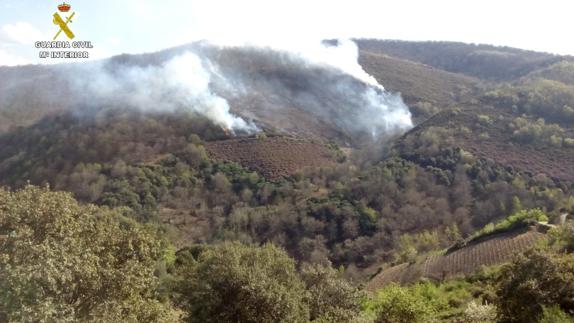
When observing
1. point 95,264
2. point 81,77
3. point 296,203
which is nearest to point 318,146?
point 296,203

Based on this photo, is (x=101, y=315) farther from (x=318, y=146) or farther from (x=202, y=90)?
(x=202, y=90)

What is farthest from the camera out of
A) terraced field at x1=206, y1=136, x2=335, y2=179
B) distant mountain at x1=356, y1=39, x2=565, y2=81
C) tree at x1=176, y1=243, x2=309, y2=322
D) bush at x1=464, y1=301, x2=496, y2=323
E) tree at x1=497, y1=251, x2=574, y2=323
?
distant mountain at x1=356, y1=39, x2=565, y2=81

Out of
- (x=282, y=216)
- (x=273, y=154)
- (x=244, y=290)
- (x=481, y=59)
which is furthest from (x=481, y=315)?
(x=481, y=59)

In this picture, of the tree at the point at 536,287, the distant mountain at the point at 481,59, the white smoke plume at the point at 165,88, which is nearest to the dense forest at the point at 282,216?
the tree at the point at 536,287

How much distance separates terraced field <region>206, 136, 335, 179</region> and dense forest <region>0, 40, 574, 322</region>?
2.15 m

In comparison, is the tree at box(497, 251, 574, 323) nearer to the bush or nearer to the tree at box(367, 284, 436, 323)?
the bush

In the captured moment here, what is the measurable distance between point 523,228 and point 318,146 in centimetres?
5985

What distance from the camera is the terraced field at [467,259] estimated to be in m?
29.5

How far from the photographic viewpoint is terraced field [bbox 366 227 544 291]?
96.9ft

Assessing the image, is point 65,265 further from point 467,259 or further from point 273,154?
point 273,154

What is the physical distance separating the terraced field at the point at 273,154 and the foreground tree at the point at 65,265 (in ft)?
205

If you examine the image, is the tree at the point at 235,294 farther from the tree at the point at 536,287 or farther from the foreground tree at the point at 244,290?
the tree at the point at 536,287

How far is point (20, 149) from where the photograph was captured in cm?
8794

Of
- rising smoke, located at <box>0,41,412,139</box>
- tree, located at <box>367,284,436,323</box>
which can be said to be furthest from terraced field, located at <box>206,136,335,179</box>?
tree, located at <box>367,284,436,323</box>
